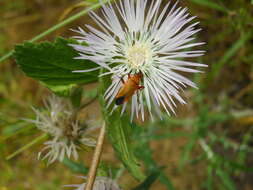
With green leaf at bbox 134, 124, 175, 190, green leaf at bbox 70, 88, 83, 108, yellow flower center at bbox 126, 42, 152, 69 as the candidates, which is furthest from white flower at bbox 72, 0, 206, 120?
green leaf at bbox 134, 124, 175, 190

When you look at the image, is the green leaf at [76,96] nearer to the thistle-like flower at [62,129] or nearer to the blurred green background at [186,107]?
the thistle-like flower at [62,129]

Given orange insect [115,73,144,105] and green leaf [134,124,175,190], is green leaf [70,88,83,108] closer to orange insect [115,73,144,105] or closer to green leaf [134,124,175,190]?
orange insect [115,73,144,105]

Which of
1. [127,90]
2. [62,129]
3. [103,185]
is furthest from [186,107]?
[127,90]

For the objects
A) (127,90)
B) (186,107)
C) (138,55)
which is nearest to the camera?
(127,90)

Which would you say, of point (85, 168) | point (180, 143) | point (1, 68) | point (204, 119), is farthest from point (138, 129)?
point (1, 68)

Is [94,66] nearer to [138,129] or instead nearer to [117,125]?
[117,125]

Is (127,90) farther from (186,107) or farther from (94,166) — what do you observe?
(186,107)
